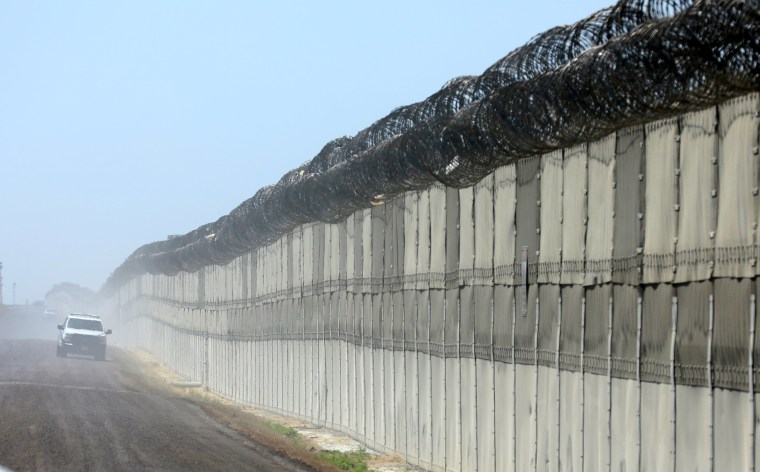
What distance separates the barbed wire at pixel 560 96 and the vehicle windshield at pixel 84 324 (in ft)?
120

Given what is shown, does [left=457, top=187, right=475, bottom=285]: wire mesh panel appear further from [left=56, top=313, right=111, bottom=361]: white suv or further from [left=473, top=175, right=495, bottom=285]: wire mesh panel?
[left=56, top=313, right=111, bottom=361]: white suv

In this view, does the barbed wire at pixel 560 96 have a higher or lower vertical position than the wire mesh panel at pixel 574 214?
higher

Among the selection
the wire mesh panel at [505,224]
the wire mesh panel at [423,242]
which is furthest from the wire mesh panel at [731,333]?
the wire mesh panel at [423,242]

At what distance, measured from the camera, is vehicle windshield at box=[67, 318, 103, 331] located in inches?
2334

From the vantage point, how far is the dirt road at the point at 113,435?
18453 millimetres

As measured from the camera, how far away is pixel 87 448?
786 inches

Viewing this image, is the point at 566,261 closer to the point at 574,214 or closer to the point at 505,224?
the point at 574,214

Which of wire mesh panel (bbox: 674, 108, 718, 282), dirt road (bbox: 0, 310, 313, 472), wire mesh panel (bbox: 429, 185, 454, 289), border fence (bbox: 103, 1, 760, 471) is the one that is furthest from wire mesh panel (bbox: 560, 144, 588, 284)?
dirt road (bbox: 0, 310, 313, 472)

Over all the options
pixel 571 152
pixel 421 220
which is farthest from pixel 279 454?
pixel 571 152

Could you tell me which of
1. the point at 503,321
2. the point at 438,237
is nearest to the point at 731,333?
the point at 503,321

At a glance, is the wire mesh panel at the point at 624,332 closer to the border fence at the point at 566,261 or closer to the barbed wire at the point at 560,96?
the border fence at the point at 566,261

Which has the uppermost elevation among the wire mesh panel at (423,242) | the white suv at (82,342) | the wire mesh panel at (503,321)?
the wire mesh panel at (423,242)

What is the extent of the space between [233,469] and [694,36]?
10789 millimetres

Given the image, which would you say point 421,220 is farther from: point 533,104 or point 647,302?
point 647,302
